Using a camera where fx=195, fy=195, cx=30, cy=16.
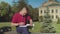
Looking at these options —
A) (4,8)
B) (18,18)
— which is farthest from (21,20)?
(4,8)

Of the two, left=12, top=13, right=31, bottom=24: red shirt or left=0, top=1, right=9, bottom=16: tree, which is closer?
left=12, top=13, right=31, bottom=24: red shirt

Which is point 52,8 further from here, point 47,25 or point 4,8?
point 4,8

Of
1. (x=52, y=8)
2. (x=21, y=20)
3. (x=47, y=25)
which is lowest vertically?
(x=47, y=25)

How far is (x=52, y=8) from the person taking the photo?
257 inches

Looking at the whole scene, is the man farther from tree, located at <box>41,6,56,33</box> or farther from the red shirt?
tree, located at <box>41,6,56,33</box>

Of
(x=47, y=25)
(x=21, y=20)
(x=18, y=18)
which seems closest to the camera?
(x=18, y=18)

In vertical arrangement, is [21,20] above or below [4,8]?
below

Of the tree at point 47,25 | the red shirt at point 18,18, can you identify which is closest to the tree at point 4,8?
the red shirt at point 18,18

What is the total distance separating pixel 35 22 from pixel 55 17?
→ 0.70 meters

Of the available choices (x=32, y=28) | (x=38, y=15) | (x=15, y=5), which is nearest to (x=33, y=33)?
(x=32, y=28)

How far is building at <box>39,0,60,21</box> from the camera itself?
6.50 m

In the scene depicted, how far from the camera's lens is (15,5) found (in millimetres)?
6672

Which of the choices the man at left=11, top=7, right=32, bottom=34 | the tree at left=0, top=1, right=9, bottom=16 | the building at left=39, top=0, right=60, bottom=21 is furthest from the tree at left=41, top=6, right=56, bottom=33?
the tree at left=0, top=1, right=9, bottom=16

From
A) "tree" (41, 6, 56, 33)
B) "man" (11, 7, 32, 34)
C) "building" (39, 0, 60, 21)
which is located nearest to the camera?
"man" (11, 7, 32, 34)
